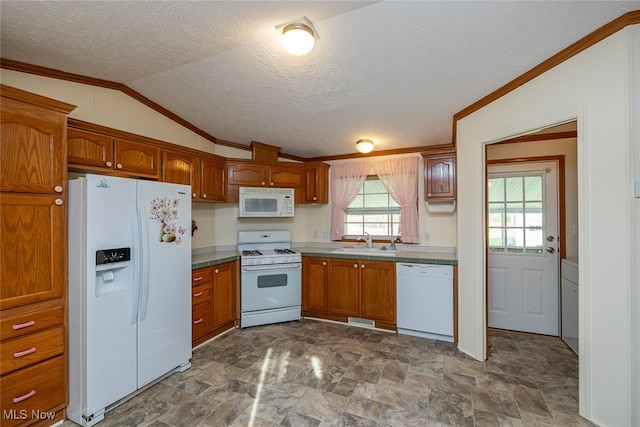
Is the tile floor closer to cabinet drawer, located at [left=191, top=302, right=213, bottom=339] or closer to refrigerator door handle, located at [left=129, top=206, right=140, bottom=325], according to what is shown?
cabinet drawer, located at [left=191, top=302, right=213, bottom=339]

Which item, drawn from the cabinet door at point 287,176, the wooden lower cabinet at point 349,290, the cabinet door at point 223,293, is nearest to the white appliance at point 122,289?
the cabinet door at point 223,293

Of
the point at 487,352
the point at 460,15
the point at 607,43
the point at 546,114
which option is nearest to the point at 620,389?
the point at 487,352

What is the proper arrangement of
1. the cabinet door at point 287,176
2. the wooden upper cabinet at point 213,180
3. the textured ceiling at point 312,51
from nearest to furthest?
1. the textured ceiling at point 312,51
2. the wooden upper cabinet at point 213,180
3. the cabinet door at point 287,176

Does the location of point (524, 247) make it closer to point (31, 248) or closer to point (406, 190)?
point (406, 190)

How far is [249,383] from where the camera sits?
7.55ft

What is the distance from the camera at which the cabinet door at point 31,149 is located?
5.25 ft

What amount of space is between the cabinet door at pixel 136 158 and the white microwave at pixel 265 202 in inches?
45.4

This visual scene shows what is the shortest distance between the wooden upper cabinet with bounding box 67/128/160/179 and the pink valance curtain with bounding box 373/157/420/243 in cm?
282

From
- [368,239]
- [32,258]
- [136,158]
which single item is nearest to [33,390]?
[32,258]

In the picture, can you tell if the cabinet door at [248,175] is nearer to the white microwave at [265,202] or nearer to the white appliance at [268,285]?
the white microwave at [265,202]

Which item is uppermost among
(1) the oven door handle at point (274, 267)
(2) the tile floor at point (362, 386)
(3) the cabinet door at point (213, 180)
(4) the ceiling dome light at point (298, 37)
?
(4) the ceiling dome light at point (298, 37)

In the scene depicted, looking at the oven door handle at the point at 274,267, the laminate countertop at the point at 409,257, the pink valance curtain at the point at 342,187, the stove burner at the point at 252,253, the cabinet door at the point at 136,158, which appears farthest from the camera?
the pink valance curtain at the point at 342,187

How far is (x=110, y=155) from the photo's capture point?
92.7 inches

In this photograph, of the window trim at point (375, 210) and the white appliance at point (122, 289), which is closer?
the white appliance at point (122, 289)
